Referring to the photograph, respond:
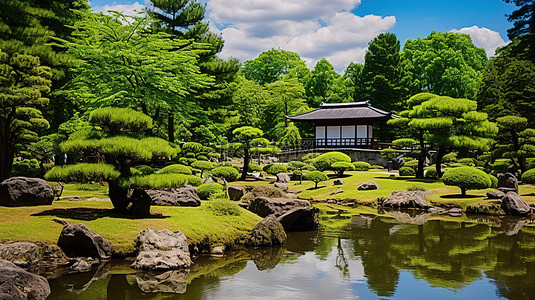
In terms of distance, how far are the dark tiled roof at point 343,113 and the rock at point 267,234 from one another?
29.8 meters

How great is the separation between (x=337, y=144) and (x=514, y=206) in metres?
25.6

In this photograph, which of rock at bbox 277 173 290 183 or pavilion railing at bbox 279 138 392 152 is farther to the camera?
pavilion railing at bbox 279 138 392 152

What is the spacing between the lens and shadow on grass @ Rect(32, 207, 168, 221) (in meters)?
11.1

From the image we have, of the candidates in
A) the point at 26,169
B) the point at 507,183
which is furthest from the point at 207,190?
the point at 507,183

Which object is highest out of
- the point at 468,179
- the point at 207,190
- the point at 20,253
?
the point at 468,179

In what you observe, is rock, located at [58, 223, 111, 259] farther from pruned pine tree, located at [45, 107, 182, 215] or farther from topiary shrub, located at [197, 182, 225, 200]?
topiary shrub, located at [197, 182, 225, 200]

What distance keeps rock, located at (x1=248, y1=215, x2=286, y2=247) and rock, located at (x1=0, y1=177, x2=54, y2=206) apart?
5.99 metres

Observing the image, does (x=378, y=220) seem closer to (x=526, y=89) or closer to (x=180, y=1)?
(x=526, y=89)

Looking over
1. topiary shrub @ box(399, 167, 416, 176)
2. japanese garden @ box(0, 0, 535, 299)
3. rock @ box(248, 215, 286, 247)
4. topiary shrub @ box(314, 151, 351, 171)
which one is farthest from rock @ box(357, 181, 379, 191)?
rock @ box(248, 215, 286, 247)

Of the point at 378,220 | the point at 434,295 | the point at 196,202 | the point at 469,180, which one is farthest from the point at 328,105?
the point at 434,295

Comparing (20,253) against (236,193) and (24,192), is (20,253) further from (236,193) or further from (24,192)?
(236,193)

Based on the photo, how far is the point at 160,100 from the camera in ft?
48.5

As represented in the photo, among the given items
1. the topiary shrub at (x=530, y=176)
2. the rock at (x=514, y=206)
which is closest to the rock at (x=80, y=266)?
the rock at (x=514, y=206)

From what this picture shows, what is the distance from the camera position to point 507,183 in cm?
2216
